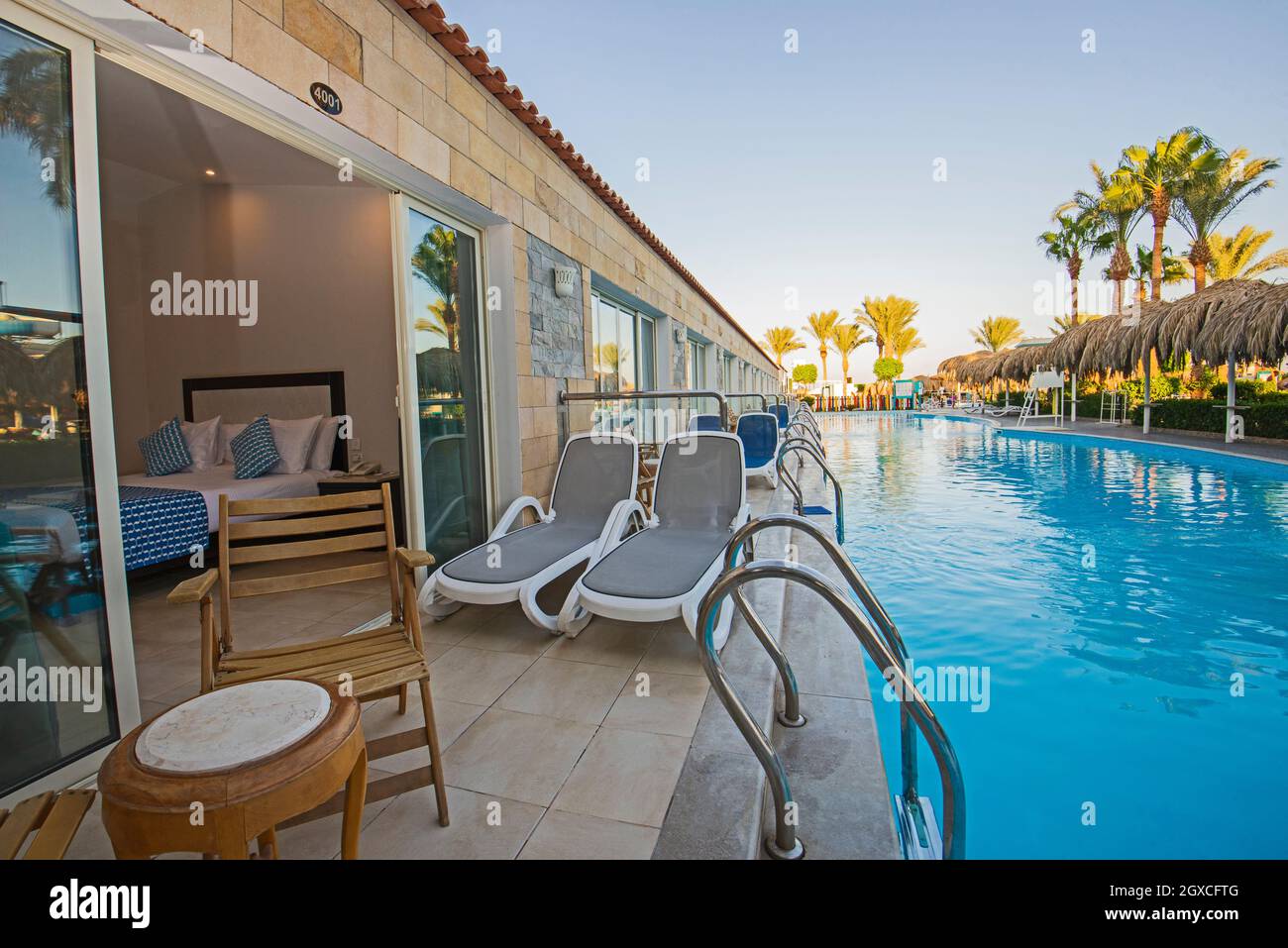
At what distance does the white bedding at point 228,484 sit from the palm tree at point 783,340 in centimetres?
4177

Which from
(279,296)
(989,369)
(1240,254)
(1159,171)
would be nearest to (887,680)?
(279,296)

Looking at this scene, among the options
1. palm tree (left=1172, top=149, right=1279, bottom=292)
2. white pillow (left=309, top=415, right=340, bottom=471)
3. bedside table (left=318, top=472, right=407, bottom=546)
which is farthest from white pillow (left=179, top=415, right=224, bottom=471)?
palm tree (left=1172, top=149, right=1279, bottom=292)

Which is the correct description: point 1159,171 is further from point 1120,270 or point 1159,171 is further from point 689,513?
point 689,513

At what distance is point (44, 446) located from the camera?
1.99 m

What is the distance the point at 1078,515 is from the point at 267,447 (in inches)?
343

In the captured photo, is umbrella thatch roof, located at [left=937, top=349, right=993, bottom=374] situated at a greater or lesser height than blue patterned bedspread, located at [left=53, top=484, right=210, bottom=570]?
greater

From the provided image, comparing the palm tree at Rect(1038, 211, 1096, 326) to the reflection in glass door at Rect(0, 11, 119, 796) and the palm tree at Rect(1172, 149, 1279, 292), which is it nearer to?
the palm tree at Rect(1172, 149, 1279, 292)

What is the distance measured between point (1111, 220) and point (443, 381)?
30.0 metres

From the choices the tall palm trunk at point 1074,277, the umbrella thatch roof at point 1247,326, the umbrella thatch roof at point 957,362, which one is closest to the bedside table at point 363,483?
the umbrella thatch roof at point 1247,326

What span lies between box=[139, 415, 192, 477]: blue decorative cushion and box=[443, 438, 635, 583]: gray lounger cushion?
366 centimetres

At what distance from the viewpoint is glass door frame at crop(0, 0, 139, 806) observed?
204 centimetres

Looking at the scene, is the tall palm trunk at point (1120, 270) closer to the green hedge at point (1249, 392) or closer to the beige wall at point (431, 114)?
the green hedge at point (1249, 392)

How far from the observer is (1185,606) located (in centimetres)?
448

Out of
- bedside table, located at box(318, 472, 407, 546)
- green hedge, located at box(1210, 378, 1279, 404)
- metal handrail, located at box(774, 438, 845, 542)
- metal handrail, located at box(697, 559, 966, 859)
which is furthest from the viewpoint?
green hedge, located at box(1210, 378, 1279, 404)
